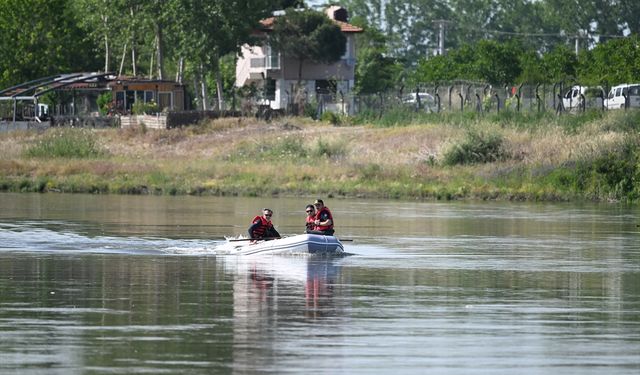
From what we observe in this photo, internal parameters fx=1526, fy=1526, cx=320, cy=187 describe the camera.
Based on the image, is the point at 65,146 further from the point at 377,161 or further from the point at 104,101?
the point at 104,101

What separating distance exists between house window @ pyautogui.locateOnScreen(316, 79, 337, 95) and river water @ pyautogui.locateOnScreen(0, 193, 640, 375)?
2390 inches

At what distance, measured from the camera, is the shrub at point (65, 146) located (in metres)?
74.8

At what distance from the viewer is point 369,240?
4291 centimetres

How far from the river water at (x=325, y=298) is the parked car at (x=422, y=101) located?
3091 cm

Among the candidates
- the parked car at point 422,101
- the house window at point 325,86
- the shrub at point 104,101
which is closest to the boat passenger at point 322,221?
the parked car at point 422,101

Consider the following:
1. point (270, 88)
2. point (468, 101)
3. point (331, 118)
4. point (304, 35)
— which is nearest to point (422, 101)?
point (331, 118)

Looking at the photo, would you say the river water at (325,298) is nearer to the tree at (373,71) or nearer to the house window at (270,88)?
the house window at (270,88)

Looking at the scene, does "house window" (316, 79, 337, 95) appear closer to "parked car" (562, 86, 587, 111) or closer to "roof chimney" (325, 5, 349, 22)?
"roof chimney" (325, 5, 349, 22)

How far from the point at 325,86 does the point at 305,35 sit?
7.31 meters

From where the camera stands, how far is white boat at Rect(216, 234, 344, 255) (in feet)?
123

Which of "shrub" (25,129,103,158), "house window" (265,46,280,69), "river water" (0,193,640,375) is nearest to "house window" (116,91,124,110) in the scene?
"shrub" (25,129,103,158)

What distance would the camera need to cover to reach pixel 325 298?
28.8 meters

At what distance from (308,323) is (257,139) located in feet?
171

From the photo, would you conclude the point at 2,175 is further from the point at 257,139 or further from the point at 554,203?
the point at 554,203
